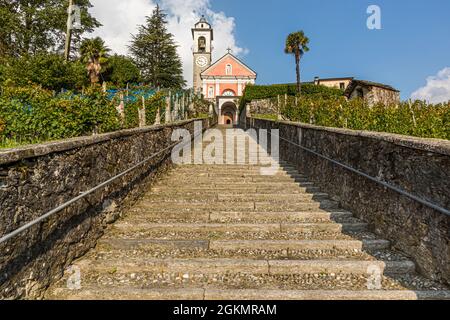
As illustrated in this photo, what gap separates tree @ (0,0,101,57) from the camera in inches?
1136

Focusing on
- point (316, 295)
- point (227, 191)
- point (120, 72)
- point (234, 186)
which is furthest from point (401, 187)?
point (120, 72)

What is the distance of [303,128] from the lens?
7.65 metres

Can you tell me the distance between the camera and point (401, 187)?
346 cm

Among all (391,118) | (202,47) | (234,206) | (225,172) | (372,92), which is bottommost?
(234,206)

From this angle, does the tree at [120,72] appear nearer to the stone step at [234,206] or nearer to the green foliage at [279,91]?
the green foliage at [279,91]

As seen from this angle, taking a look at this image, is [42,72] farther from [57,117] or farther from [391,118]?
[391,118]

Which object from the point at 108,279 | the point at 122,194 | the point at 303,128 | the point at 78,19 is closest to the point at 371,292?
the point at 108,279

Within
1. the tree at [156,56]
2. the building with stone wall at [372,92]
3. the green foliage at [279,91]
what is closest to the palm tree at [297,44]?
the green foliage at [279,91]

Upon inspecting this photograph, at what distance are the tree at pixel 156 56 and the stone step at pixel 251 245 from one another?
4304 cm

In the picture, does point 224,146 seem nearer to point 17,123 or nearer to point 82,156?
point 17,123

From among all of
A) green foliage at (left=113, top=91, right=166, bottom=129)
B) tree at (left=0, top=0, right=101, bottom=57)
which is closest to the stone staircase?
green foliage at (left=113, top=91, right=166, bottom=129)

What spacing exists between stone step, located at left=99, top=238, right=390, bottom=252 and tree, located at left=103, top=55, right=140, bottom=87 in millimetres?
34972

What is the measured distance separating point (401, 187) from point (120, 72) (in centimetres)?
3830

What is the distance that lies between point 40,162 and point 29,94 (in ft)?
19.8
